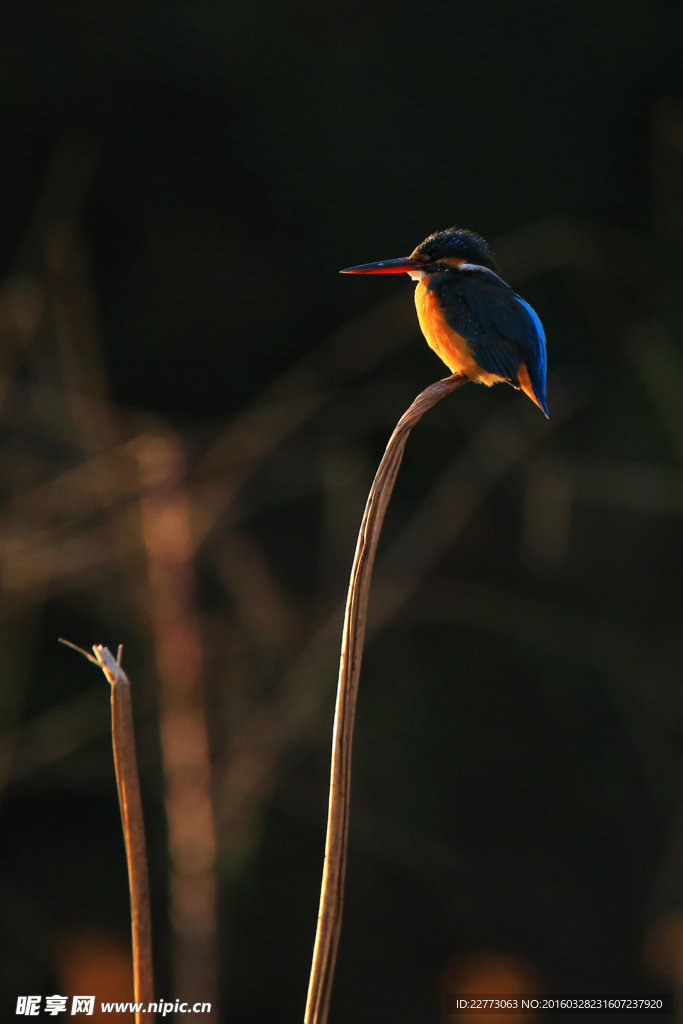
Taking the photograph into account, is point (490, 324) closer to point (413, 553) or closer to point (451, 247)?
point (451, 247)

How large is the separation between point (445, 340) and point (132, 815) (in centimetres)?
133

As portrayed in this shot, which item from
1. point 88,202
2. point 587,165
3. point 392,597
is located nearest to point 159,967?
point 392,597

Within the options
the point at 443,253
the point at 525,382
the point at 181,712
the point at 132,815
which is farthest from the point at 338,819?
the point at 181,712

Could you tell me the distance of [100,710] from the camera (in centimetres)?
306

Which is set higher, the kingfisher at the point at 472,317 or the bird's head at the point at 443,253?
the bird's head at the point at 443,253

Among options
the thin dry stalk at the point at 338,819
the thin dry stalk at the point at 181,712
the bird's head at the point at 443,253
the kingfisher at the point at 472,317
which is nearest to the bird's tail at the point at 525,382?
the kingfisher at the point at 472,317

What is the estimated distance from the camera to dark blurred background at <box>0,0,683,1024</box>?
156 inches

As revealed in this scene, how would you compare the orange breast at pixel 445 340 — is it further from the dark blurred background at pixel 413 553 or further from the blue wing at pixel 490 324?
the dark blurred background at pixel 413 553

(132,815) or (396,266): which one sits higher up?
(396,266)

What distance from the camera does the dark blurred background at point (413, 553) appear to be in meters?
3.97

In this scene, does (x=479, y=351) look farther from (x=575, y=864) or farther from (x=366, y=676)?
(x=575, y=864)

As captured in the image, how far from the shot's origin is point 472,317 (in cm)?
181

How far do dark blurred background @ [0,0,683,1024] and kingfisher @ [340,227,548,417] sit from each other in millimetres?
1760

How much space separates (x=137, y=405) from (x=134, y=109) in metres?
1.36
